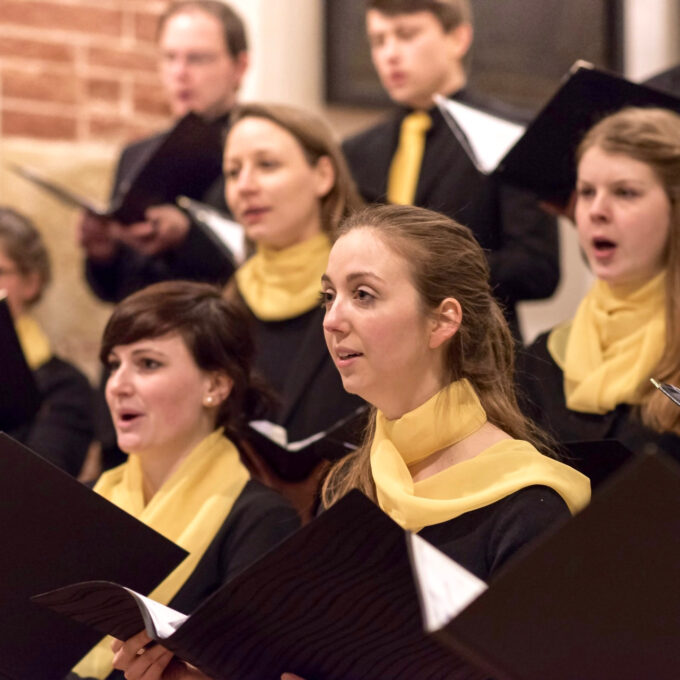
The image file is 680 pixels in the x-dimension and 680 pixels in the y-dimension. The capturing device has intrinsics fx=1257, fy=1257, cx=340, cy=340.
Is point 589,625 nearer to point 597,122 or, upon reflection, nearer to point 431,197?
point 597,122

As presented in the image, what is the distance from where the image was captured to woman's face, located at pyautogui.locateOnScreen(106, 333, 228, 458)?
7.55 ft

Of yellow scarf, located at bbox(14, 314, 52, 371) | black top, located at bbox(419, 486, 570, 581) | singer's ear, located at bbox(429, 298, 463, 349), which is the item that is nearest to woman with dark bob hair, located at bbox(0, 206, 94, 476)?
yellow scarf, located at bbox(14, 314, 52, 371)

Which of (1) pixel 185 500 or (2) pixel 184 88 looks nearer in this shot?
(1) pixel 185 500

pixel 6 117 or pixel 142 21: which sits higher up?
pixel 142 21

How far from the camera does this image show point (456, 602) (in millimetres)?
1147

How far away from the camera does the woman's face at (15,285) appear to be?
11.0 ft

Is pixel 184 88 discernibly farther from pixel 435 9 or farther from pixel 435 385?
pixel 435 385

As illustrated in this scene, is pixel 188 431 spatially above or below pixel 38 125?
below

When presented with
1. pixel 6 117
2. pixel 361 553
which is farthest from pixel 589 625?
pixel 6 117

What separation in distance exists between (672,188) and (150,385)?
3.32 feet

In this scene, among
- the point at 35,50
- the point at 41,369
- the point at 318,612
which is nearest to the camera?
the point at 318,612

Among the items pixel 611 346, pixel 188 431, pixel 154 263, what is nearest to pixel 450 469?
pixel 611 346

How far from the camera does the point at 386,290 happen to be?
1.77 metres

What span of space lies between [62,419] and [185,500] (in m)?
1.02
